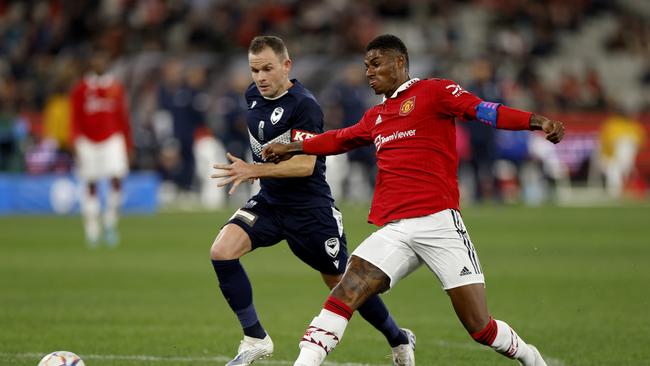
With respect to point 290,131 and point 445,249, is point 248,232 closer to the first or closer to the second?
point 290,131

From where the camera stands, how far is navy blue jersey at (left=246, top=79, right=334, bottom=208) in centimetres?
871

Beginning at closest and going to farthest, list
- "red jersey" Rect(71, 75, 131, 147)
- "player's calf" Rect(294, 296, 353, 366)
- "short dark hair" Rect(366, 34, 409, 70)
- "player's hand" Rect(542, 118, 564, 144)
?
1. "player's hand" Rect(542, 118, 564, 144)
2. "player's calf" Rect(294, 296, 353, 366)
3. "short dark hair" Rect(366, 34, 409, 70)
4. "red jersey" Rect(71, 75, 131, 147)

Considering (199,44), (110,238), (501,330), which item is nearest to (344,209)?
(110,238)

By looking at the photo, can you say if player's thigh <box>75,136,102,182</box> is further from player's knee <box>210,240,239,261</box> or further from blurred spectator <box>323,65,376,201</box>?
player's knee <box>210,240,239,261</box>

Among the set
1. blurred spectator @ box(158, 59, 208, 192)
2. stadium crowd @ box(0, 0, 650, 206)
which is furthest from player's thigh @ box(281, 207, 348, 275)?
blurred spectator @ box(158, 59, 208, 192)

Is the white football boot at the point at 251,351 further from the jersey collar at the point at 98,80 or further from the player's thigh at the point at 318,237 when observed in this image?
the jersey collar at the point at 98,80

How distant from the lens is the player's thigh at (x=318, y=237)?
8680 mm

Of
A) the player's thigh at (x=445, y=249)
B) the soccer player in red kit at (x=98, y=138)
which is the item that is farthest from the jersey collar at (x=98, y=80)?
the player's thigh at (x=445, y=249)

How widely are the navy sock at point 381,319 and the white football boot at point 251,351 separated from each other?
2.36 ft

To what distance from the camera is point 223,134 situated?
31344mm

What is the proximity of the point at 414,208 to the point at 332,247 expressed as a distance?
1.32 meters

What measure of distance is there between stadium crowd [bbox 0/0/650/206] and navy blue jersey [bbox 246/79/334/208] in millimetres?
20544

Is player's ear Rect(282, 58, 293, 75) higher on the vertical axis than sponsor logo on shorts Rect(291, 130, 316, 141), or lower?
higher

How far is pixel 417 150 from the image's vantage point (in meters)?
7.56
